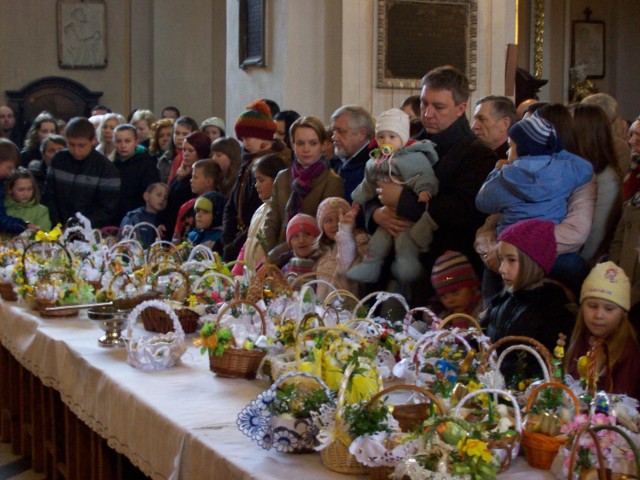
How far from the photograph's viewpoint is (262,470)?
2.96 m

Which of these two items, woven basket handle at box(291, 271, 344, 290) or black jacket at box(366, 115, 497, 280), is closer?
woven basket handle at box(291, 271, 344, 290)

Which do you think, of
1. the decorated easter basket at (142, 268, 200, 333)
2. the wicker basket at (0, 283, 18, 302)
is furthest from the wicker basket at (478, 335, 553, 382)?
the wicker basket at (0, 283, 18, 302)

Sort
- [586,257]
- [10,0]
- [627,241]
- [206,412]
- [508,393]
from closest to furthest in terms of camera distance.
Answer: [508,393], [206,412], [627,241], [586,257], [10,0]

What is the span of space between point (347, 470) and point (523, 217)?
1.89 meters

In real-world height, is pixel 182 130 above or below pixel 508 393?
above

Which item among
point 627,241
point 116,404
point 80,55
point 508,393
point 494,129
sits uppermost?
point 80,55

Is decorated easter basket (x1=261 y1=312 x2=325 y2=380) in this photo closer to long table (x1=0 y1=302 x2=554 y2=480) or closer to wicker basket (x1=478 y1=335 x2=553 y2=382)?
long table (x1=0 y1=302 x2=554 y2=480)

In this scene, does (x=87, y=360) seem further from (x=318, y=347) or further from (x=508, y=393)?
(x=508, y=393)

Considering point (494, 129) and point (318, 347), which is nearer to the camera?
point (318, 347)

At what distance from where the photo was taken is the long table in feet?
10.1

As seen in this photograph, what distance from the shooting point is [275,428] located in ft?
10.1

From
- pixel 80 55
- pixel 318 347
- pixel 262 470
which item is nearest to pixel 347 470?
pixel 262 470

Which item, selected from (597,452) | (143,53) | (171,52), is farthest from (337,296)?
(143,53)

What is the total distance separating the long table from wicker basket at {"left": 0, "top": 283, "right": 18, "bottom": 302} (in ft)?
2.60
